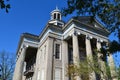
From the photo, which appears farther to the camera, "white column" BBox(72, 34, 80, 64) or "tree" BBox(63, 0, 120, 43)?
"white column" BBox(72, 34, 80, 64)

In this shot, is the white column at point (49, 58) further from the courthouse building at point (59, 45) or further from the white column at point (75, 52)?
the white column at point (75, 52)

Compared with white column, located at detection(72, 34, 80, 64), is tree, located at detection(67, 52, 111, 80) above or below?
below

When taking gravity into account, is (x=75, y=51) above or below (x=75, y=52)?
above

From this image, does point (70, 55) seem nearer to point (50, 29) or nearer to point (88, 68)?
point (50, 29)

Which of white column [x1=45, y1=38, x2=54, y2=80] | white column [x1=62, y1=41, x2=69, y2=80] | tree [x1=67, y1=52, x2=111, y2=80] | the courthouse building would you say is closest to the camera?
tree [x1=67, y1=52, x2=111, y2=80]

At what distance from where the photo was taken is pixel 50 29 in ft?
93.8

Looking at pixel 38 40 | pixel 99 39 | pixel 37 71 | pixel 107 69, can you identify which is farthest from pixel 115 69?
pixel 38 40

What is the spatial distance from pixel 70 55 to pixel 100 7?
714 inches

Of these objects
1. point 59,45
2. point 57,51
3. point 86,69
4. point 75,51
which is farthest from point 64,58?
point 86,69

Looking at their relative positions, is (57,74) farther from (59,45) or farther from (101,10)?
(101,10)

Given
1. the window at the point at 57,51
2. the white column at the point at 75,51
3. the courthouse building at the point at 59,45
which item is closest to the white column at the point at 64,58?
the courthouse building at the point at 59,45

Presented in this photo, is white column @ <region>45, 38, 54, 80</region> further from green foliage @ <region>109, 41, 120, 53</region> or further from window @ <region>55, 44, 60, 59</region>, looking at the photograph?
green foliage @ <region>109, 41, 120, 53</region>

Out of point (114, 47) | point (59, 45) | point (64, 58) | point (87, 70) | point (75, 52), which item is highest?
point (59, 45)

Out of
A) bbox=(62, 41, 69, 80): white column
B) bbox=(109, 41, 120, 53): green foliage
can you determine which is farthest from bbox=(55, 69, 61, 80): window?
bbox=(109, 41, 120, 53): green foliage
